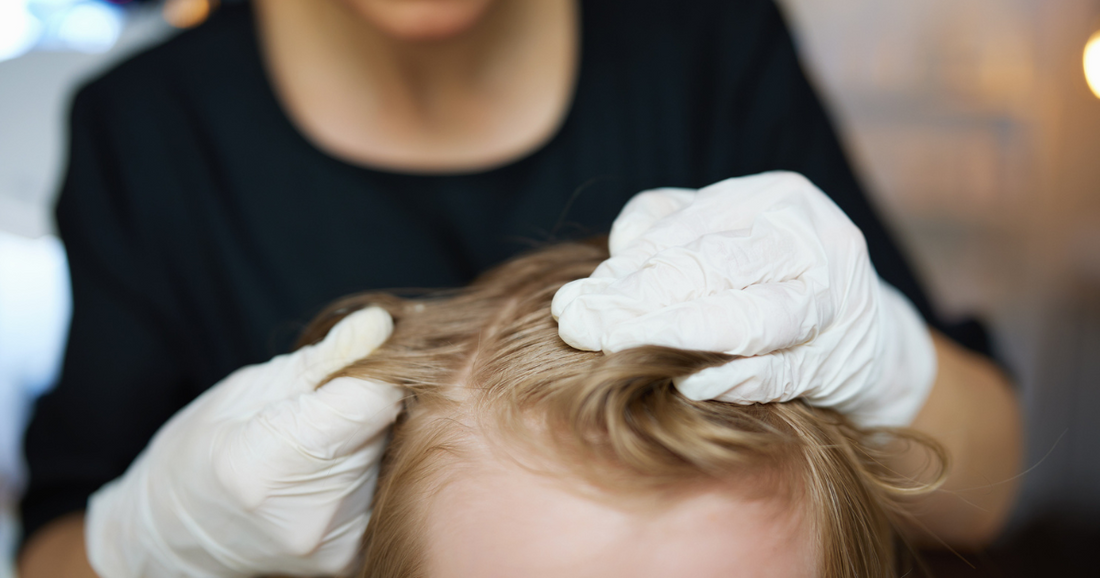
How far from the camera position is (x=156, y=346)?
34.2 inches

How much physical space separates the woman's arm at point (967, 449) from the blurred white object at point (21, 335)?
2257mm

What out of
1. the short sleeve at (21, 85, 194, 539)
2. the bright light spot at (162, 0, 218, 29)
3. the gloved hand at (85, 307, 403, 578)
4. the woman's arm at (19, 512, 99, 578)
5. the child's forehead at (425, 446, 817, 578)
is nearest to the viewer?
the child's forehead at (425, 446, 817, 578)

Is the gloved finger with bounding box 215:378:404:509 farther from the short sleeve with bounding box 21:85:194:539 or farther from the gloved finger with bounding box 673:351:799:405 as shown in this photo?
the short sleeve with bounding box 21:85:194:539

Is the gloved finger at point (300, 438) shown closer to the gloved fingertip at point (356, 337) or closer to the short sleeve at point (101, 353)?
the gloved fingertip at point (356, 337)

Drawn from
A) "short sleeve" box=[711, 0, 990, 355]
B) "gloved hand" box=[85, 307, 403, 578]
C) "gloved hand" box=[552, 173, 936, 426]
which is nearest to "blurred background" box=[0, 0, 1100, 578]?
"short sleeve" box=[711, 0, 990, 355]

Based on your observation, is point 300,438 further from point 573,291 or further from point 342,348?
point 573,291

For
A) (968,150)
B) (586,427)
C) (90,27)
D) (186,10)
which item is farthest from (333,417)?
(968,150)

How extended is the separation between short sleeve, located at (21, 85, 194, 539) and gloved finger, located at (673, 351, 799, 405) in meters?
0.74

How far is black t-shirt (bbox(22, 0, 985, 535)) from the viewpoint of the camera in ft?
2.86

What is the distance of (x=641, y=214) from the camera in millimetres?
618

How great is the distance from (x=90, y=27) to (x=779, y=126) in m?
2.14

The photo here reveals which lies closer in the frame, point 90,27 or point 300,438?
point 300,438

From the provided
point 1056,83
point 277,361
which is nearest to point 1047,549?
point 1056,83

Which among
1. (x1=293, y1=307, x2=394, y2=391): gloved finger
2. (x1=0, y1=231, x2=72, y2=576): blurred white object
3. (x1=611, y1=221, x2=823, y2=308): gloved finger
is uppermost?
(x1=611, y1=221, x2=823, y2=308): gloved finger
